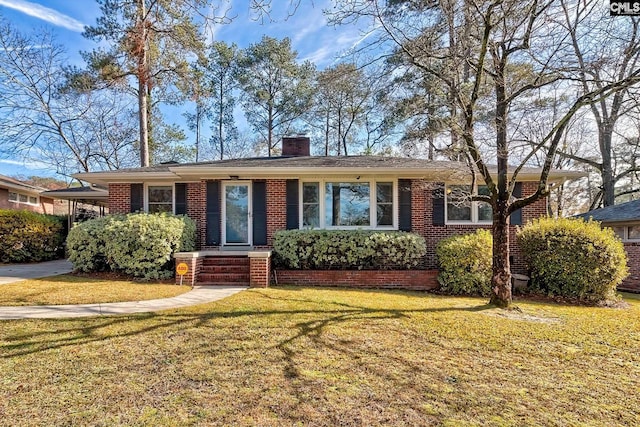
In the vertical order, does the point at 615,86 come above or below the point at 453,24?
below

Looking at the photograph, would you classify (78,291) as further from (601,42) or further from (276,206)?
(601,42)

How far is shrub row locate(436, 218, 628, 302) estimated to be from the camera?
23.6 feet

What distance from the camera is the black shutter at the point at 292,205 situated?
362 inches

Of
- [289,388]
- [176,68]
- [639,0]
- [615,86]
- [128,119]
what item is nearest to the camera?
[289,388]

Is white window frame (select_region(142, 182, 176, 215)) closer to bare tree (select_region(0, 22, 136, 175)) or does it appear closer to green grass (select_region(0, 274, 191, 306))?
green grass (select_region(0, 274, 191, 306))

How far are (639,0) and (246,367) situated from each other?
8.17 metres

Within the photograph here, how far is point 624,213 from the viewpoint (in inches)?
413

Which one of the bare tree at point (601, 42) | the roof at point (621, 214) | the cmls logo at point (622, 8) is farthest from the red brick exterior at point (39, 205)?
the roof at point (621, 214)

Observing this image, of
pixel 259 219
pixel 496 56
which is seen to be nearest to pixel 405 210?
pixel 259 219

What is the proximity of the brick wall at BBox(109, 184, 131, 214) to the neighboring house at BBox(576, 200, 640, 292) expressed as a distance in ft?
49.8

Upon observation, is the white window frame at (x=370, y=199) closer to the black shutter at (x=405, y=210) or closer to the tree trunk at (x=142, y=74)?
the black shutter at (x=405, y=210)

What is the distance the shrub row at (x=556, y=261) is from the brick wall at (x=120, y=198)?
9.07m

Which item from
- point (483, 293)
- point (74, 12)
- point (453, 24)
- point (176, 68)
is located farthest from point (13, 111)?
point (483, 293)

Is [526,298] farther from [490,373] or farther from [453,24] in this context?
[453,24]
